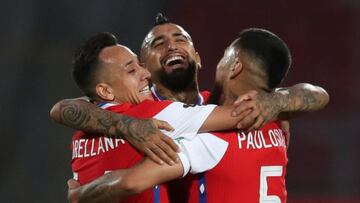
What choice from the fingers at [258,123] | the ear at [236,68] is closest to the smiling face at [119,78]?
the ear at [236,68]

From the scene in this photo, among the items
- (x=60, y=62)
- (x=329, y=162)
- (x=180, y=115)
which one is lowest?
(x=329, y=162)

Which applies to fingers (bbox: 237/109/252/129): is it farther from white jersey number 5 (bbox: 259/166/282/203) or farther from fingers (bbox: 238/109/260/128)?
white jersey number 5 (bbox: 259/166/282/203)

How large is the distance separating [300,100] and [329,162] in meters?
2.69

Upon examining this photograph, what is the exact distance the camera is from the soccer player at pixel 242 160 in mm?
2240


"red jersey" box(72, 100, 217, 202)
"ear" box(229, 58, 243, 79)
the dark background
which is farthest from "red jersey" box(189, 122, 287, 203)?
the dark background

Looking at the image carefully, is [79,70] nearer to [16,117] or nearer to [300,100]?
[300,100]

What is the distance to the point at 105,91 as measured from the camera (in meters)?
2.50

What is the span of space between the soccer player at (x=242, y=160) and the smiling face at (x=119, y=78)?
0.93 ft

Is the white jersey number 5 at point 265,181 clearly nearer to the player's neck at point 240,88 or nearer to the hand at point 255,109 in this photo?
the hand at point 255,109

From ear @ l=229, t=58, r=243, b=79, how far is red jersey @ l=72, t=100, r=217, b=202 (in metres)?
0.20

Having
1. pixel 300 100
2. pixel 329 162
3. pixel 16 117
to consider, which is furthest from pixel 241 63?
pixel 329 162

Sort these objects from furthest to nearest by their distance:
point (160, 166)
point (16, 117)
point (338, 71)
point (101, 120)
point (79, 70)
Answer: point (338, 71)
point (16, 117)
point (79, 70)
point (101, 120)
point (160, 166)

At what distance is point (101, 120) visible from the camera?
2383 mm

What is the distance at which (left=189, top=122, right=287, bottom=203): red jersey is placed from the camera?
2.31 m
